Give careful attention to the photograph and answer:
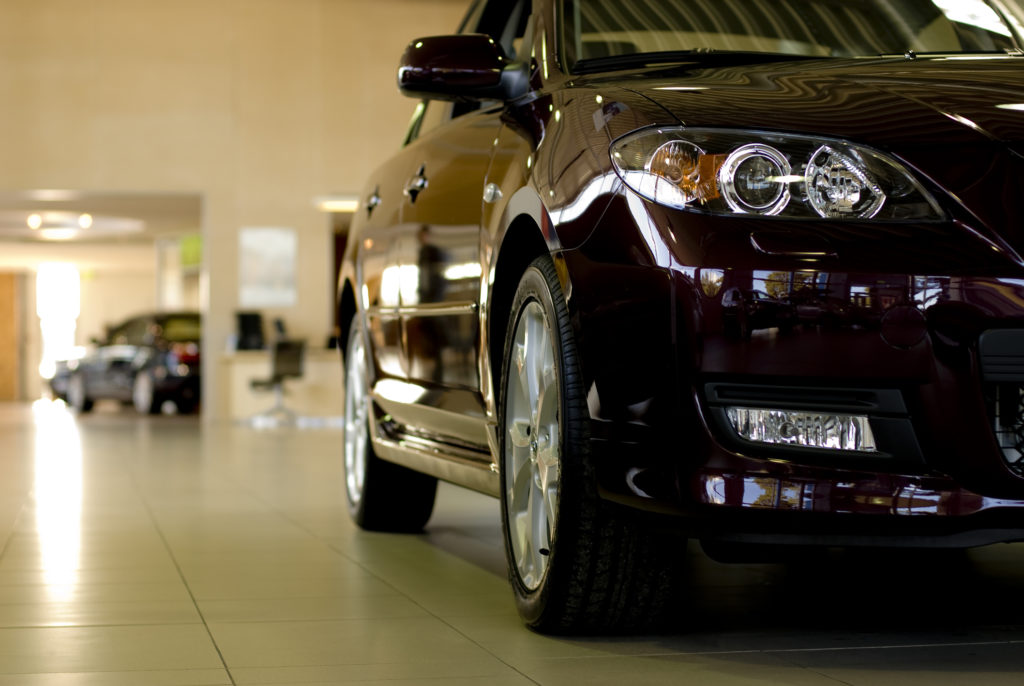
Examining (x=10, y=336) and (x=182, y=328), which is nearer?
(x=182, y=328)

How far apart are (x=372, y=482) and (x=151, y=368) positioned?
14467 millimetres

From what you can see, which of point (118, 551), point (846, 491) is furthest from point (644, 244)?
point (118, 551)

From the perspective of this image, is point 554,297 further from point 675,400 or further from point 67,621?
point 67,621

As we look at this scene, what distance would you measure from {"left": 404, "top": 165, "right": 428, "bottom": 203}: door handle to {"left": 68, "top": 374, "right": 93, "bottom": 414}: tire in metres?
16.7

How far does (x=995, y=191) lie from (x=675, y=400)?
1.97ft

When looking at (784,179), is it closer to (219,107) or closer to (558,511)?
(558,511)

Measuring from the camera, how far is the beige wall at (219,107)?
17.8 m

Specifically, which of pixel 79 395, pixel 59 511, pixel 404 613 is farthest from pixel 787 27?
pixel 79 395

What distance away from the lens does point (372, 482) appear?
15.5ft

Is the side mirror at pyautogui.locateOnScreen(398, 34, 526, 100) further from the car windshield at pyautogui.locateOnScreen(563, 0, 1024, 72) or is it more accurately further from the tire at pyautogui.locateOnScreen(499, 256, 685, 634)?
the tire at pyautogui.locateOnScreen(499, 256, 685, 634)

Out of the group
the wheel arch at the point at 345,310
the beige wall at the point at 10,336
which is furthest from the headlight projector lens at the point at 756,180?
the beige wall at the point at 10,336

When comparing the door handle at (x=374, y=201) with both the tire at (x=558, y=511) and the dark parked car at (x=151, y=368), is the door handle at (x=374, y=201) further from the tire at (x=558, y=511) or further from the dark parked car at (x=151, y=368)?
the dark parked car at (x=151, y=368)

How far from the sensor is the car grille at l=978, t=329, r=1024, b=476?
2.29m

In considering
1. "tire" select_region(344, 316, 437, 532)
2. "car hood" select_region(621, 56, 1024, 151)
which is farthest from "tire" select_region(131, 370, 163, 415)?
"car hood" select_region(621, 56, 1024, 151)
